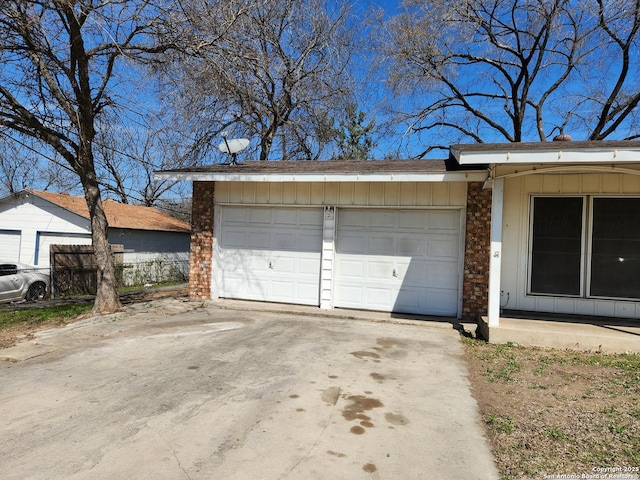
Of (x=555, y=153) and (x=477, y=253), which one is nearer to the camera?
(x=555, y=153)

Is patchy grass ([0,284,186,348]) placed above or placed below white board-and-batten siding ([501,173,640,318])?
below

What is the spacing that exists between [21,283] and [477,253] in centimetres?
1312

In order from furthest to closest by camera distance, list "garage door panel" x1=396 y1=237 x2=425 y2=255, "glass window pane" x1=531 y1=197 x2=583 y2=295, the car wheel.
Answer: the car wheel < "garage door panel" x1=396 y1=237 x2=425 y2=255 < "glass window pane" x1=531 y1=197 x2=583 y2=295

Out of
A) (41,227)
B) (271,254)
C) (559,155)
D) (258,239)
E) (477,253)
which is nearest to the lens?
(559,155)

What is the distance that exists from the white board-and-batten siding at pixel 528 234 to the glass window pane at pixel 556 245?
0.14m

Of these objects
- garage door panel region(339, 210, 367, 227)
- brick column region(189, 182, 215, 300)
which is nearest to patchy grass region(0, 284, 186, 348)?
brick column region(189, 182, 215, 300)

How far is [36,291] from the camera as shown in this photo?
1343 cm

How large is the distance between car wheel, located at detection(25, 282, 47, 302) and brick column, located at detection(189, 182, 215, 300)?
21.9 feet

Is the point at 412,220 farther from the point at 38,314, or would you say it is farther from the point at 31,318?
the point at 38,314

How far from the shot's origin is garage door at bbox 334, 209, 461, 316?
863 centimetres

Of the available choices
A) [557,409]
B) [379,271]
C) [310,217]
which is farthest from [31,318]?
[557,409]

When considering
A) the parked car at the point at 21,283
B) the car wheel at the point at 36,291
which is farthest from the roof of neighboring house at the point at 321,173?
the car wheel at the point at 36,291

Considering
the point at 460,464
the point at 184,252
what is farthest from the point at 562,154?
the point at 184,252

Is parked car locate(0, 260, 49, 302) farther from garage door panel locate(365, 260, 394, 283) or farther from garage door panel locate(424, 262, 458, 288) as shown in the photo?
garage door panel locate(424, 262, 458, 288)
